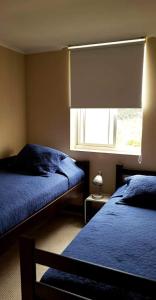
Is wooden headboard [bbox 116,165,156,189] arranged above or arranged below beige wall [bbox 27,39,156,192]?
below

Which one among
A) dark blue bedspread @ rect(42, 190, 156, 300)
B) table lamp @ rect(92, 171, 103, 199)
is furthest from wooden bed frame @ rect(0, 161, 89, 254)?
dark blue bedspread @ rect(42, 190, 156, 300)

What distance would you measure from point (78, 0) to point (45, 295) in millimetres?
2002

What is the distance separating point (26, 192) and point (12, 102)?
1.61 meters

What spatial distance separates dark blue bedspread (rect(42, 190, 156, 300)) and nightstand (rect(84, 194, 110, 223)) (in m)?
0.82

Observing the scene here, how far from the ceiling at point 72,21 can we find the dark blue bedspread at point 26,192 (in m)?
1.55

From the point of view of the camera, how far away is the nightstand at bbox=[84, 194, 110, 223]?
3.06 metres

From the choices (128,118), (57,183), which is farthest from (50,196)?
(128,118)

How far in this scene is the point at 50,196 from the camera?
8.26 feet

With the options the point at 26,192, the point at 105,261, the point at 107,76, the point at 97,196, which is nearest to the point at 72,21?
the point at 107,76

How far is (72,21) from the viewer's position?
2.36 metres

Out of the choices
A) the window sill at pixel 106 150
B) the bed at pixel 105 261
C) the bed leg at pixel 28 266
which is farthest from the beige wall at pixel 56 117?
the bed leg at pixel 28 266

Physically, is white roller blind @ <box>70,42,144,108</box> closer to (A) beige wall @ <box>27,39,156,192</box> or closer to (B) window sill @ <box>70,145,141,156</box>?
(A) beige wall @ <box>27,39,156,192</box>

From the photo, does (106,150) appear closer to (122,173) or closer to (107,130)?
(107,130)

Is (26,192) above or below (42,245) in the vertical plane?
above
